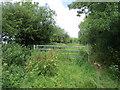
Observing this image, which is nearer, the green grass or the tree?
the green grass

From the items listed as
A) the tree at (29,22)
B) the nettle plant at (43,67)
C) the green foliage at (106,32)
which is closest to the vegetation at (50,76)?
the nettle plant at (43,67)

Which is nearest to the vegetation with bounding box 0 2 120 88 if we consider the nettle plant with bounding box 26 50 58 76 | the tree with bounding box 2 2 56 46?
the nettle plant with bounding box 26 50 58 76

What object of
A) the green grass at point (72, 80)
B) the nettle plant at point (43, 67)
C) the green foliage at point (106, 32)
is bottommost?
the green grass at point (72, 80)

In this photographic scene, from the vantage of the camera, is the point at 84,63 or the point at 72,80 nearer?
the point at 72,80

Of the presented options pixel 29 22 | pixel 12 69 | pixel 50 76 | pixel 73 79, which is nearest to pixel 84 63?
pixel 73 79

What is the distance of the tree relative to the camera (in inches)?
194

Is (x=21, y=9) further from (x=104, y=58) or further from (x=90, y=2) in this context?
(x=104, y=58)

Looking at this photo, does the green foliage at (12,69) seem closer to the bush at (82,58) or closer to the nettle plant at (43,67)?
the nettle plant at (43,67)

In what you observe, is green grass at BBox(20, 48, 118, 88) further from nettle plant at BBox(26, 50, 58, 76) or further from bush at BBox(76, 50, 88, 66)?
bush at BBox(76, 50, 88, 66)

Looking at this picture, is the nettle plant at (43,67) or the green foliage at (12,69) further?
the nettle plant at (43,67)

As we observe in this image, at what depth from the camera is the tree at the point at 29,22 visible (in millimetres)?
4921

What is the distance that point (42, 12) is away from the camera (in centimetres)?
636

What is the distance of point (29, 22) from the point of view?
19.0ft

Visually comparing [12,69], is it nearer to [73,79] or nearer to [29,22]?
[73,79]
